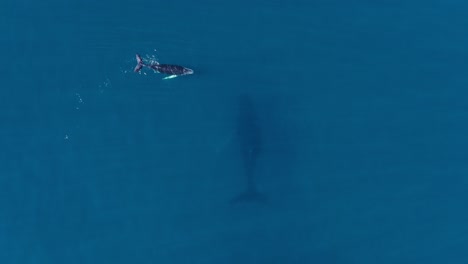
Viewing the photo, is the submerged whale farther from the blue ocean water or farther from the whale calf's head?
the blue ocean water

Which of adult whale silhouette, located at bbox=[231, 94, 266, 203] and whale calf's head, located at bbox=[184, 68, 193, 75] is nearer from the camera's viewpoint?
whale calf's head, located at bbox=[184, 68, 193, 75]

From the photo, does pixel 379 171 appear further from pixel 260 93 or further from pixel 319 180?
pixel 260 93

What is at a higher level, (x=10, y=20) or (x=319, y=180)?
(x=10, y=20)

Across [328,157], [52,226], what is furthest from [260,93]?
[52,226]

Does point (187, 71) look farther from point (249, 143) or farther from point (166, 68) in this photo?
point (249, 143)

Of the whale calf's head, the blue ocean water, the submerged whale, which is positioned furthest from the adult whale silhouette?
the submerged whale
